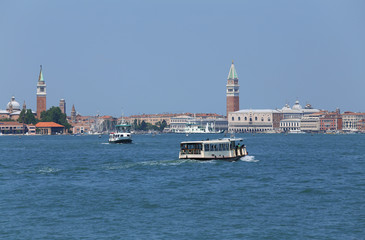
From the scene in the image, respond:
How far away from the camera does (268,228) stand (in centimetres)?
2469

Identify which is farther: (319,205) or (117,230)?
(319,205)

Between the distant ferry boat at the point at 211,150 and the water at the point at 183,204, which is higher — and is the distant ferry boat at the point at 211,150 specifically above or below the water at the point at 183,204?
above

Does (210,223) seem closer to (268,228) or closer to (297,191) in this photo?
(268,228)

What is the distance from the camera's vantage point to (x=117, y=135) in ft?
362

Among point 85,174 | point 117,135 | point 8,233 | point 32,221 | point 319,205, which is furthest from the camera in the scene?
point 117,135

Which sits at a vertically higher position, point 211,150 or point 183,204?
point 211,150

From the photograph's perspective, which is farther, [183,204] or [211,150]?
[211,150]

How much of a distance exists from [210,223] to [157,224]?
1972mm

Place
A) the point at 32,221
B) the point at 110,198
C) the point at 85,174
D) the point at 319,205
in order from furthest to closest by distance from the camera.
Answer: the point at 85,174 → the point at 110,198 → the point at 319,205 → the point at 32,221

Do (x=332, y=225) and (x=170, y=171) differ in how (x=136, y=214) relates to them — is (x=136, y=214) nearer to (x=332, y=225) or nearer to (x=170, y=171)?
(x=332, y=225)

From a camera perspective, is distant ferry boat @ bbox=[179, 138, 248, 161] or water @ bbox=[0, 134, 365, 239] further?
distant ferry boat @ bbox=[179, 138, 248, 161]

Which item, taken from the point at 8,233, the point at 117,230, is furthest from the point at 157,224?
the point at 8,233

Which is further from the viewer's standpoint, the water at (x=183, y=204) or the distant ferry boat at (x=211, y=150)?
the distant ferry boat at (x=211, y=150)

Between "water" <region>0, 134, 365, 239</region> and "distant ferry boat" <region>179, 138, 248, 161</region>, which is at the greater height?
"distant ferry boat" <region>179, 138, 248, 161</region>
